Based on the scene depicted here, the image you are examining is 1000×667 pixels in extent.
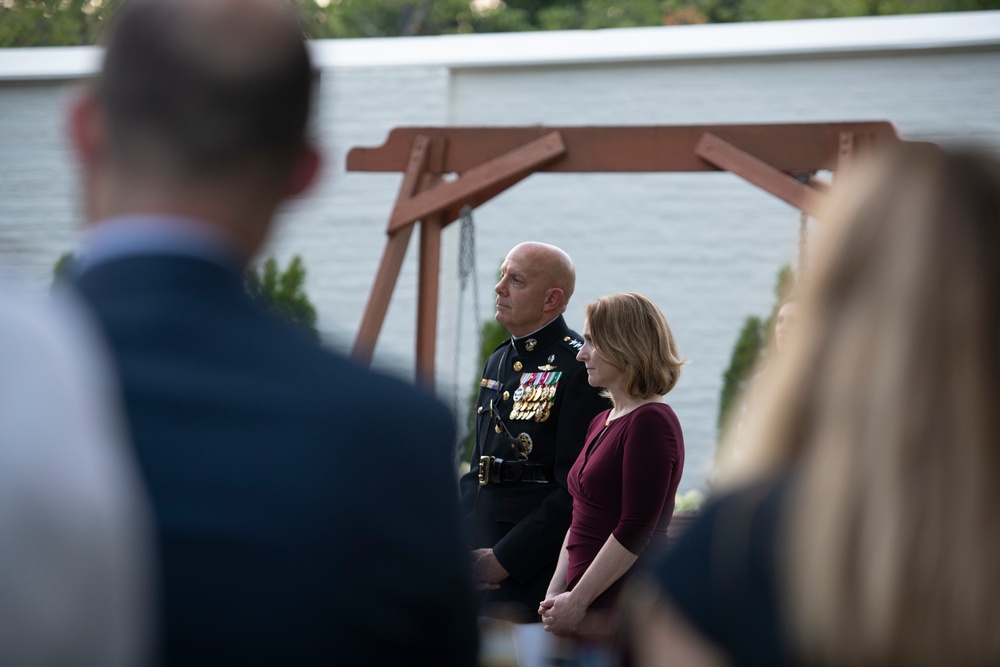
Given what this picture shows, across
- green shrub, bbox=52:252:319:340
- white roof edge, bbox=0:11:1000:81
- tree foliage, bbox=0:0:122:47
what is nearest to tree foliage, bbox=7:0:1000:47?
tree foliage, bbox=0:0:122:47

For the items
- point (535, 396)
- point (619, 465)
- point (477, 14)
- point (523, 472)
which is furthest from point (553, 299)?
point (477, 14)

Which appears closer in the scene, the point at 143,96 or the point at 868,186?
the point at 143,96

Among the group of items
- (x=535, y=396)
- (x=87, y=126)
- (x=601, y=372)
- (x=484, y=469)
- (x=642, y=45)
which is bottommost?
(x=484, y=469)

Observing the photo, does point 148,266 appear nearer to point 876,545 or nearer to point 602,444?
point 876,545

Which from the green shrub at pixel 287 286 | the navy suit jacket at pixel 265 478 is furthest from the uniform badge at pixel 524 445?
the green shrub at pixel 287 286

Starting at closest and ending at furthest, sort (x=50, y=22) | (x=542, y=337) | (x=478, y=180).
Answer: (x=542, y=337) < (x=478, y=180) < (x=50, y=22)

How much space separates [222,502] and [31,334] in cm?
19

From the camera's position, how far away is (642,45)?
7652 millimetres

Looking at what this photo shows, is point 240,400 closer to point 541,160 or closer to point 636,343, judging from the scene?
point 636,343

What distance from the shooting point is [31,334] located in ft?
2.32

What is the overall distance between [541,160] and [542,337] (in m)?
0.76

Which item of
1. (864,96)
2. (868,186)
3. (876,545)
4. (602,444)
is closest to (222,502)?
(876,545)

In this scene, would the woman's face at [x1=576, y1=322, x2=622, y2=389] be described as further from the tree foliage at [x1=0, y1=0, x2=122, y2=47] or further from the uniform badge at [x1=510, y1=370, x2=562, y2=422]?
the tree foliage at [x1=0, y1=0, x2=122, y2=47]

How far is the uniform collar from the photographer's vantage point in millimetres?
3938
